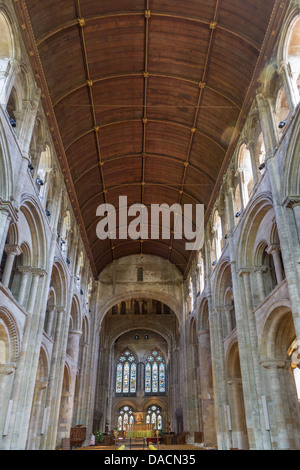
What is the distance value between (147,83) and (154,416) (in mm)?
38116

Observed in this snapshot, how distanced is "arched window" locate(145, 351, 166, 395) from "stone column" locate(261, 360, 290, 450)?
33346mm

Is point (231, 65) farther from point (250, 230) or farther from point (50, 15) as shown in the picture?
point (50, 15)

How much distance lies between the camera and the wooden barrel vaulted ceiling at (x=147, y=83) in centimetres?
1491

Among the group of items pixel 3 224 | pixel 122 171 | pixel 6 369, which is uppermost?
pixel 122 171

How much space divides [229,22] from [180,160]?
8.89m

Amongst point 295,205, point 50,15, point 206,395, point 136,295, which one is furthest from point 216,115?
point 136,295

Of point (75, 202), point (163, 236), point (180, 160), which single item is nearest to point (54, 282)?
point (75, 202)

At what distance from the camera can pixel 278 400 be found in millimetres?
13938

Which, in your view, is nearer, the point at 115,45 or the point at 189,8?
→ the point at 189,8

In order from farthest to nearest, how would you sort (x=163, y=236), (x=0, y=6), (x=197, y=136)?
(x=163, y=236) < (x=197, y=136) < (x=0, y=6)

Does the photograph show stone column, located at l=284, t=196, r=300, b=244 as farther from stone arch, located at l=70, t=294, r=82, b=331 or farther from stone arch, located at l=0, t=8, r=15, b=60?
stone arch, located at l=70, t=294, r=82, b=331

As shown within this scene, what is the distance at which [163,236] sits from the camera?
31.6 metres

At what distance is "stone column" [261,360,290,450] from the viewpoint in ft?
43.4
